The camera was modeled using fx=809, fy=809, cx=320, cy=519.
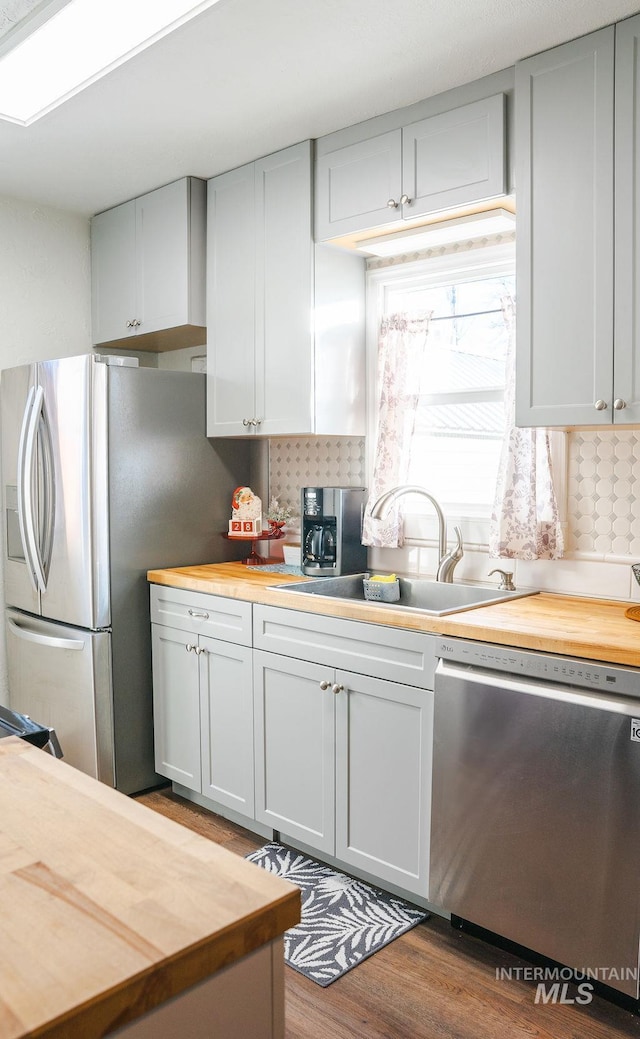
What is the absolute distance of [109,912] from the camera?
81cm

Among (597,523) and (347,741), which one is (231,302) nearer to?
(597,523)

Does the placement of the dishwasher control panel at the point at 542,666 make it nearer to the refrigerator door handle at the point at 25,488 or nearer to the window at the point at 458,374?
the window at the point at 458,374

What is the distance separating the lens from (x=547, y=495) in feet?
8.42

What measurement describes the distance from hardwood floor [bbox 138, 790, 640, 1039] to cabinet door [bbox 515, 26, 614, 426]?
148cm

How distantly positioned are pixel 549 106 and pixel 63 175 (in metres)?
2.10

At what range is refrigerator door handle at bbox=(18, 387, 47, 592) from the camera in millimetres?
3312

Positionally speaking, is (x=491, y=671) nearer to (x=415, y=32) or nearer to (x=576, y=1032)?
(x=576, y=1032)

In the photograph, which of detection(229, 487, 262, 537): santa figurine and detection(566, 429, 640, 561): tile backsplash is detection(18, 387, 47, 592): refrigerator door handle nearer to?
detection(229, 487, 262, 537): santa figurine

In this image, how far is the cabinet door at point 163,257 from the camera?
3422 millimetres

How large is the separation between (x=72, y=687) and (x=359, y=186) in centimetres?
220

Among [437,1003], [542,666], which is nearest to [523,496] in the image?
[542,666]

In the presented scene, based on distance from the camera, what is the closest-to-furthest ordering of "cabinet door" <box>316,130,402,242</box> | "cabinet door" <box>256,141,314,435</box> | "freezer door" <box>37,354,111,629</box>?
1. "cabinet door" <box>316,130,402,242</box>
2. "cabinet door" <box>256,141,314,435</box>
3. "freezer door" <box>37,354,111,629</box>

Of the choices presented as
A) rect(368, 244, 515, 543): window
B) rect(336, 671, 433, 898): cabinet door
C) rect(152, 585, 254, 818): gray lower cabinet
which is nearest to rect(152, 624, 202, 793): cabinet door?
rect(152, 585, 254, 818): gray lower cabinet

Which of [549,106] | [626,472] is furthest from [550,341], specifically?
[549,106]
